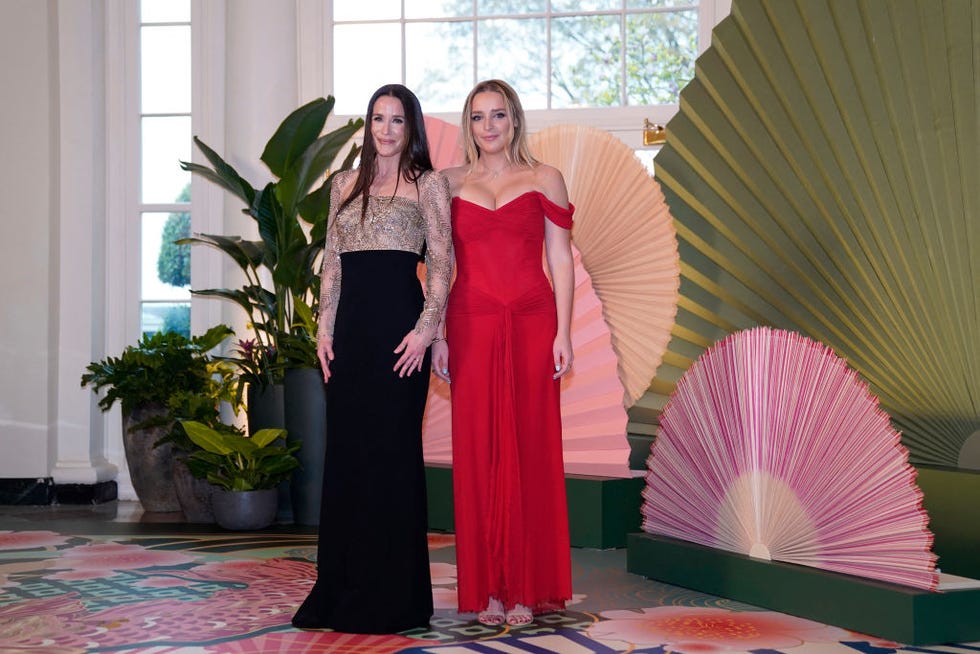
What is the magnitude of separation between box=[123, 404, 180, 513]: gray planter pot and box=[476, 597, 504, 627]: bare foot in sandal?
257 cm

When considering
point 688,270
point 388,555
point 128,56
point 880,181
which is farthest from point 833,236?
point 128,56

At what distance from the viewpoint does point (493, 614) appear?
9.02ft

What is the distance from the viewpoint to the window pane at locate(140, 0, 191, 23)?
548 centimetres

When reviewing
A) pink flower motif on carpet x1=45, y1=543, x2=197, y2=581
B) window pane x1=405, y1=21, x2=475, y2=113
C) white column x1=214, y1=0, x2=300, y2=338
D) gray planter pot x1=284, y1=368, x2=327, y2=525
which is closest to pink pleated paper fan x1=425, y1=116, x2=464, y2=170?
gray planter pot x1=284, y1=368, x2=327, y2=525

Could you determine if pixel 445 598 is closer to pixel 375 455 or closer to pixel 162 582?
pixel 375 455

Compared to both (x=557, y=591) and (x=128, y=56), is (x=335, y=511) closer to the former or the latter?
(x=557, y=591)

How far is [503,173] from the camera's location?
2.87m

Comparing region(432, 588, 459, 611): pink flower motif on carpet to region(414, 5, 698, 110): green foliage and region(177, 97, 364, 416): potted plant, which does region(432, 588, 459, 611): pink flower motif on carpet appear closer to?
region(177, 97, 364, 416): potted plant

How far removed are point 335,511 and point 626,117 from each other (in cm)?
305

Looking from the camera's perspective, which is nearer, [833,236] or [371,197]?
[371,197]

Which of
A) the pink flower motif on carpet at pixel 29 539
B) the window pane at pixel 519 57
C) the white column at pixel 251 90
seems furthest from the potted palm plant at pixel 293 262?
the window pane at pixel 519 57

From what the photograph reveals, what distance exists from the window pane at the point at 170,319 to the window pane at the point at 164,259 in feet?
0.15

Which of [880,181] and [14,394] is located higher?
[880,181]

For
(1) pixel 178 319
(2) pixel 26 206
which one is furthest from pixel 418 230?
(2) pixel 26 206
